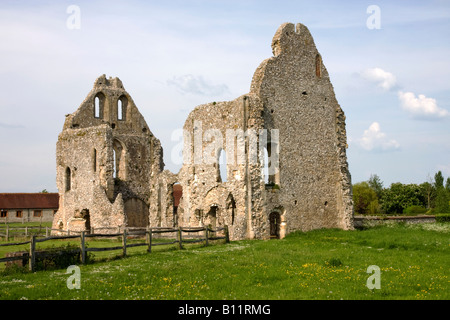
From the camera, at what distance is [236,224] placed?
999 inches

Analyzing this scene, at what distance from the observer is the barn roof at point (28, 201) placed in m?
60.6

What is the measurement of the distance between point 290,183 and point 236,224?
458 cm

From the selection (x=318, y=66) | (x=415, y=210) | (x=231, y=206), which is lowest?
(x=415, y=210)

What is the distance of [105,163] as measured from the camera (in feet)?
109

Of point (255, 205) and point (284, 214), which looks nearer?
point (255, 205)

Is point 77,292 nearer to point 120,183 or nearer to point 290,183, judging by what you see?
point 290,183

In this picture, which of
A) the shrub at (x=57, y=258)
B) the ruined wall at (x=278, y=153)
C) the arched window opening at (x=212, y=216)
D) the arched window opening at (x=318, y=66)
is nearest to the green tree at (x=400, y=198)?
the ruined wall at (x=278, y=153)

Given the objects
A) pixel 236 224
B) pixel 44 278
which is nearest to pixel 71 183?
pixel 236 224

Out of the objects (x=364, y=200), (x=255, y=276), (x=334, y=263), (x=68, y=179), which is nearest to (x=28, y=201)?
(x=68, y=179)

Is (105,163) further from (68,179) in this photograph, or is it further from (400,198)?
(400,198)

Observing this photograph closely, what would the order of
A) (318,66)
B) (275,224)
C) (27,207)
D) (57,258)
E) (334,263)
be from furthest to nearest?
(27,207)
(318,66)
(275,224)
(57,258)
(334,263)

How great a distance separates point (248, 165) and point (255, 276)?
1307 cm
